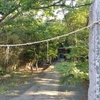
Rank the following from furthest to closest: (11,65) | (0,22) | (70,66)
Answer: (11,65), (0,22), (70,66)

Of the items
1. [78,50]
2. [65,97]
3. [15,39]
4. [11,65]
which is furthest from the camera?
[11,65]

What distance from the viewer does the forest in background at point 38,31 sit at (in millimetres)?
6953

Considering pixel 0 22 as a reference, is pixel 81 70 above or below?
below

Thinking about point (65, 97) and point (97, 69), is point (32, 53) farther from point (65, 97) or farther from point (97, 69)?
point (97, 69)

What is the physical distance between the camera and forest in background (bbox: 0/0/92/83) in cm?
695

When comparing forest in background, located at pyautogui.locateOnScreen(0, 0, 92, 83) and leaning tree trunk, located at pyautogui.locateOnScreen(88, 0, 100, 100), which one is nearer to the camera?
leaning tree trunk, located at pyautogui.locateOnScreen(88, 0, 100, 100)

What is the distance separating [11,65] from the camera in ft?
54.1

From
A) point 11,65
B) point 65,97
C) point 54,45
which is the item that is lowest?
point 65,97

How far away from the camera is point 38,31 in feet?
39.0

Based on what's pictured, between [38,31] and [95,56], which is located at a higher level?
[38,31]

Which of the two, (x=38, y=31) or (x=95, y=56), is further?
(x=38, y=31)

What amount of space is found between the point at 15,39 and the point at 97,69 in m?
12.4

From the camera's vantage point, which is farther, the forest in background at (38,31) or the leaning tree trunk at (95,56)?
the forest in background at (38,31)

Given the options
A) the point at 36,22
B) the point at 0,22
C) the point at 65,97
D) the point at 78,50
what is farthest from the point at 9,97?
the point at 36,22
